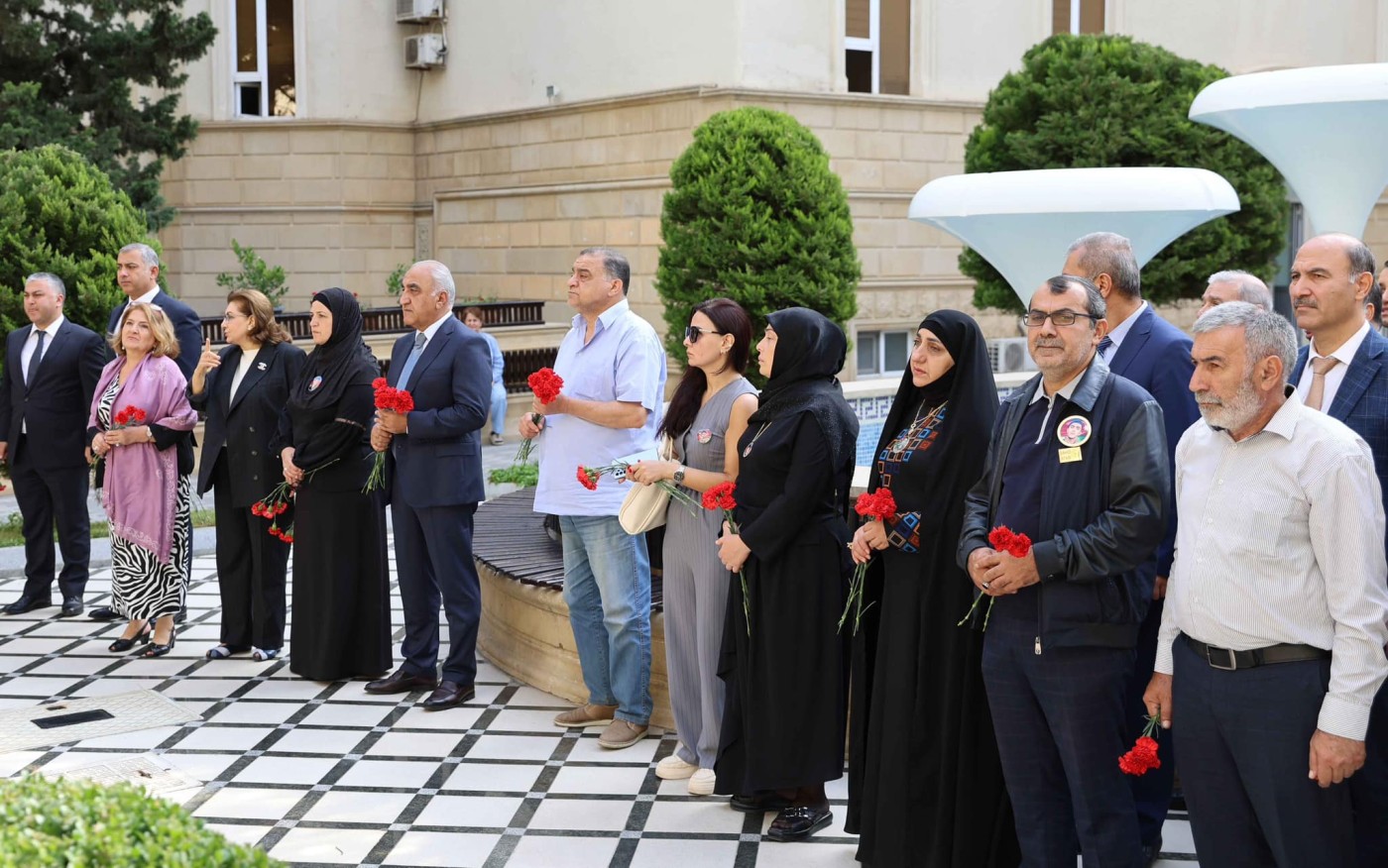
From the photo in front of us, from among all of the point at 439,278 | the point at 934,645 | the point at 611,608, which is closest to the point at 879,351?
the point at 439,278

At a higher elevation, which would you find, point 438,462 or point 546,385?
point 546,385

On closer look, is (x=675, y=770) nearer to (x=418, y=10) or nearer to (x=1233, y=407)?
(x=1233, y=407)

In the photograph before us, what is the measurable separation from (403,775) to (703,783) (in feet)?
3.73

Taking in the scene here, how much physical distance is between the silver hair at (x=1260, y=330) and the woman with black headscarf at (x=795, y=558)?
4.93 feet

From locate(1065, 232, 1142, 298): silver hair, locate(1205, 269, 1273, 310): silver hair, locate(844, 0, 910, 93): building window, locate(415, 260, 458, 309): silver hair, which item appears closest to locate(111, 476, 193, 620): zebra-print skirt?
locate(415, 260, 458, 309): silver hair

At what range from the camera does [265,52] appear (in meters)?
19.8

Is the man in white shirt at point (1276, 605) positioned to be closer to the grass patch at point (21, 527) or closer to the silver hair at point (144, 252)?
the silver hair at point (144, 252)

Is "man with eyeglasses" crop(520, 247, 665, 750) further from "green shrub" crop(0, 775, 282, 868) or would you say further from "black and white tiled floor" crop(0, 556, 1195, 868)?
"green shrub" crop(0, 775, 282, 868)

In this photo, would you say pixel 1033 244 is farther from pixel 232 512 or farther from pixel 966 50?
pixel 966 50

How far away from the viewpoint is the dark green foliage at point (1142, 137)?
15.2 m

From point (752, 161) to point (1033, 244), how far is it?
264 inches

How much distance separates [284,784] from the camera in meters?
5.35

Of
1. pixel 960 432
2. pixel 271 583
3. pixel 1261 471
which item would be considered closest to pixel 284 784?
pixel 271 583

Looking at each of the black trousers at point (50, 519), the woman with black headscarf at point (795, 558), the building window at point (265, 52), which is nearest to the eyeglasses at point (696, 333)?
the woman with black headscarf at point (795, 558)
